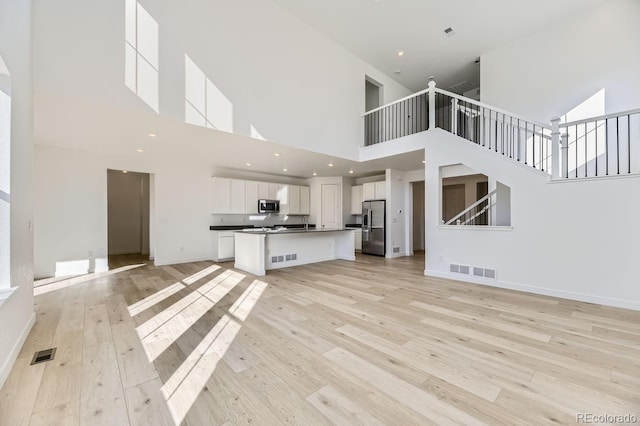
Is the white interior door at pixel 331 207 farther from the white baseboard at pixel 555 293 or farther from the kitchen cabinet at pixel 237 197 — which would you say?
the white baseboard at pixel 555 293

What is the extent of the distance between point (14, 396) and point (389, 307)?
3.37 m

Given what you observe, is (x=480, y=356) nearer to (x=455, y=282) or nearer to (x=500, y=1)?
(x=455, y=282)

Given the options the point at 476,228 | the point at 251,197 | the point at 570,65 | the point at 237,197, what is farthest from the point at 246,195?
the point at 570,65

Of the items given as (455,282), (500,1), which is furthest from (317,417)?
(500,1)

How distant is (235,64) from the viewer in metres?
4.43

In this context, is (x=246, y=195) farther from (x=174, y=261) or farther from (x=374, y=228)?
(x=374, y=228)

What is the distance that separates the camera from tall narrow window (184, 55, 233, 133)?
12.9 feet

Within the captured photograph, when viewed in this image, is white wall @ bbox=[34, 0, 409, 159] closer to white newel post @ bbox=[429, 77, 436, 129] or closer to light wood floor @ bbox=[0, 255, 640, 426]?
white newel post @ bbox=[429, 77, 436, 129]

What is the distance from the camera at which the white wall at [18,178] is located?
6.54ft

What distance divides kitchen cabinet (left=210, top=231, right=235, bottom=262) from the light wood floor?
9.75 ft

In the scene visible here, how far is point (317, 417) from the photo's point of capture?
1.49 meters

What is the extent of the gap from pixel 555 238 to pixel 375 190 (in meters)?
4.82

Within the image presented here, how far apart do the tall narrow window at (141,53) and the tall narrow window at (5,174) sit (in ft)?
5.43

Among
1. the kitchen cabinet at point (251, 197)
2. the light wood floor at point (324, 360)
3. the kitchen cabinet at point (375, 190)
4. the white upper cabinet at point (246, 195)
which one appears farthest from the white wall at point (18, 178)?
the kitchen cabinet at point (375, 190)
